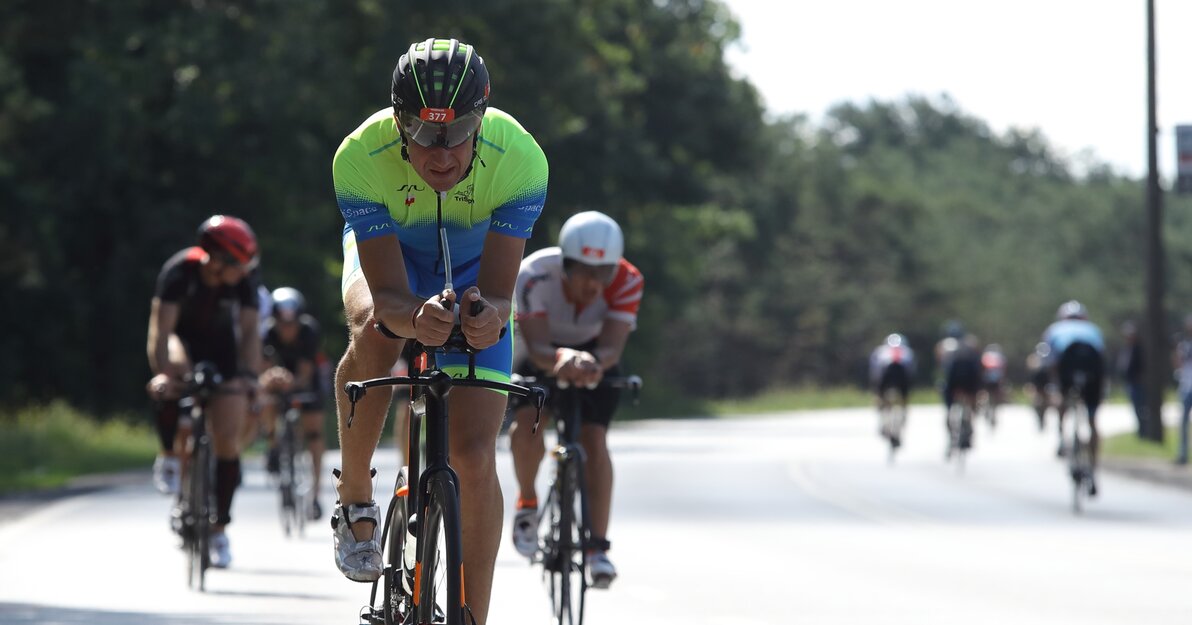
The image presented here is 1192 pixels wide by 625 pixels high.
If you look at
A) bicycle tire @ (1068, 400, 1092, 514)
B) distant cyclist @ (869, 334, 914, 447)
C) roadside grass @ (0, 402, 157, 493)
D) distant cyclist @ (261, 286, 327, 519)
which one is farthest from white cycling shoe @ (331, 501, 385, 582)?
distant cyclist @ (869, 334, 914, 447)

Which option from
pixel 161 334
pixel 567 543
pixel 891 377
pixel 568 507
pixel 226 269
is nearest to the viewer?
pixel 567 543

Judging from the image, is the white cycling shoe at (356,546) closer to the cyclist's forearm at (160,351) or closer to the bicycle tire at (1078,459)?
the cyclist's forearm at (160,351)

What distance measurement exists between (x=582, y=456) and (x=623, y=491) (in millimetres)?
12134

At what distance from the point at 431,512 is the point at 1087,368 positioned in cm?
1395

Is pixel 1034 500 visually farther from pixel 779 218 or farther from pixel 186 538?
pixel 779 218

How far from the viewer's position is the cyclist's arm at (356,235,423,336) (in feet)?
20.2

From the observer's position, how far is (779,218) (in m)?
99.2

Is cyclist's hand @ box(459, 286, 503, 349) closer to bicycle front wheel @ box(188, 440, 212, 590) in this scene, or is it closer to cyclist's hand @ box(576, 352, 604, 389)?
cyclist's hand @ box(576, 352, 604, 389)

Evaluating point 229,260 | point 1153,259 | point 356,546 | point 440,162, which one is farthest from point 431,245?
point 1153,259

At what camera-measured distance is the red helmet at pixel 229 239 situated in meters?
11.7

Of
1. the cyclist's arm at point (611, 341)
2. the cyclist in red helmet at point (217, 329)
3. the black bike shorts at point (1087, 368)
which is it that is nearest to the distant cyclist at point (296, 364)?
the cyclist in red helmet at point (217, 329)

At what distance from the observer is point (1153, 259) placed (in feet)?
98.0

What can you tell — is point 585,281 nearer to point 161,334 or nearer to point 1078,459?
point 161,334

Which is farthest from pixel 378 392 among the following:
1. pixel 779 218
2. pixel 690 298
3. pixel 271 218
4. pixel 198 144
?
pixel 779 218
